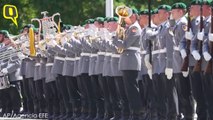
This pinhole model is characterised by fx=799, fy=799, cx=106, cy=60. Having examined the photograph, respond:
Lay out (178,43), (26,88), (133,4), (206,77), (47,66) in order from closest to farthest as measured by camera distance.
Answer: (206,77) < (178,43) < (47,66) < (26,88) < (133,4)

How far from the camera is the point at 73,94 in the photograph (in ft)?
53.9

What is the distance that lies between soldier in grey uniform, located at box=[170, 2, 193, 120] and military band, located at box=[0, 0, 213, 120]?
0.05 feet

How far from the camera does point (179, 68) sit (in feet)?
42.2

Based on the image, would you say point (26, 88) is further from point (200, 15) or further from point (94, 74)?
point (200, 15)

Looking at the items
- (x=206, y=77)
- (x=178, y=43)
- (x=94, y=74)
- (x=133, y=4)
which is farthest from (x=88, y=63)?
(x=133, y=4)

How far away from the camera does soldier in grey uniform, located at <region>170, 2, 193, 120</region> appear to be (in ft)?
42.1

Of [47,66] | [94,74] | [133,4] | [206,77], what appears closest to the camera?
[206,77]

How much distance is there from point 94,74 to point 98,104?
60 cm

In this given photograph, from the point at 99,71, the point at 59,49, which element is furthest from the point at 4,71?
the point at 99,71

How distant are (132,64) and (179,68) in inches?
57.0

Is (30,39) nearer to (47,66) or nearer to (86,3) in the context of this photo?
(47,66)

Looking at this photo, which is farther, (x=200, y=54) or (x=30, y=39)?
(x=30, y=39)

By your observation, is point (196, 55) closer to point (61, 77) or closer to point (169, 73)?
point (169, 73)

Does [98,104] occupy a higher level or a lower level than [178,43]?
lower
